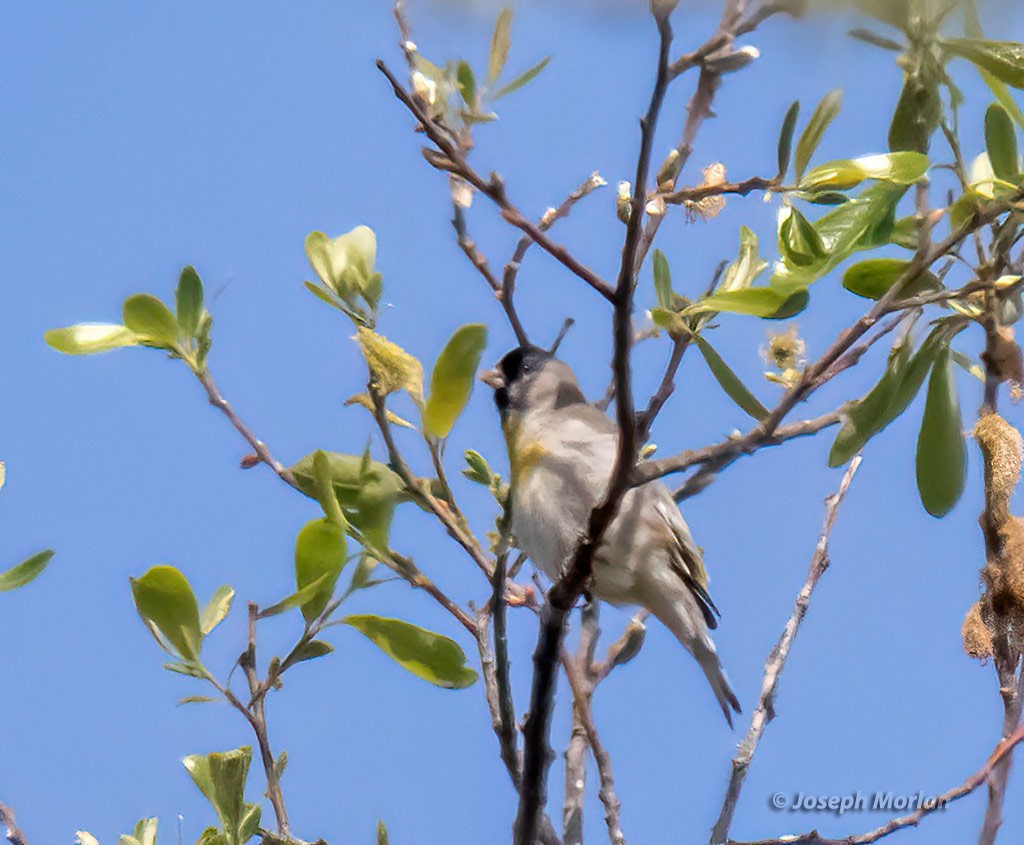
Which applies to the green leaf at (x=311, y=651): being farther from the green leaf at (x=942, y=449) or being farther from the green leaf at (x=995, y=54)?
the green leaf at (x=995, y=54)

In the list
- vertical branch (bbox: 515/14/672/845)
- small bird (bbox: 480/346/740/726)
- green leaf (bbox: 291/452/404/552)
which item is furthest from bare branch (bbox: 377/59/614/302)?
small bird (bbox: 480/346/740/726)

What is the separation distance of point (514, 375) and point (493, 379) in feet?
0.24

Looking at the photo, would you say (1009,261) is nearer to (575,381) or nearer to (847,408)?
(847,408)

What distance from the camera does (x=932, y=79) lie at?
5.11 feet

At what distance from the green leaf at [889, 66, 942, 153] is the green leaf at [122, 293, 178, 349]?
1.21 m

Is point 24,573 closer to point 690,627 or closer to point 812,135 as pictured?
point 812,135

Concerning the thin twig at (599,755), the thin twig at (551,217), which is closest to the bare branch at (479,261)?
the thin twig at (551,217)

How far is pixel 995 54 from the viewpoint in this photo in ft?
4.70

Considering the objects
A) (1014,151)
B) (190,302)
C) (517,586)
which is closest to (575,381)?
(517,586)

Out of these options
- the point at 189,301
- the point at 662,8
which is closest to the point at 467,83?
the point at 189,301

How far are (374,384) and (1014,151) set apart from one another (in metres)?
0.99

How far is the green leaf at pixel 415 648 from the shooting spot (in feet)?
6.56

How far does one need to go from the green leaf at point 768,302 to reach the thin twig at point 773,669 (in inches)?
42.3

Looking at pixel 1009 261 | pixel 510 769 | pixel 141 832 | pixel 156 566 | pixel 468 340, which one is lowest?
pixel 141 832
